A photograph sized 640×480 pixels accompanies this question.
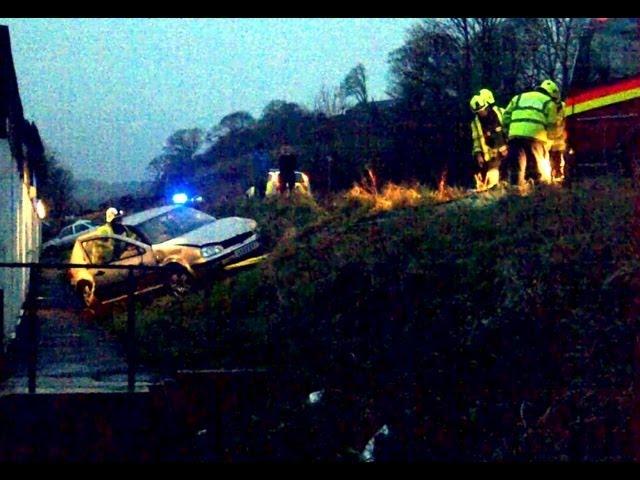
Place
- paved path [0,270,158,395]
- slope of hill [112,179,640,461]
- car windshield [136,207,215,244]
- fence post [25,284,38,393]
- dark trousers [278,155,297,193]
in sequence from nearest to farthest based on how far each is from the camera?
slope of hill [112,179,640,461] → fence post [25,284,38,393] → paved path [0,270,158,395] → car windshield [136,207,215,244] → dark trousers [278,155,297,193]

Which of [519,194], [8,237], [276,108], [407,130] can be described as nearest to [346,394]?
[519,194]

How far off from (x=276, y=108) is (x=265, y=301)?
38.1ft

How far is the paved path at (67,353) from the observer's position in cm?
988

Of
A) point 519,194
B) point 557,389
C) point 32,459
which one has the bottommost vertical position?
point 32,459

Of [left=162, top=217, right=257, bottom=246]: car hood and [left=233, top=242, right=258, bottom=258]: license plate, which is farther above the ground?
[left=162, top=217, right=257, bottom=246]: car hood

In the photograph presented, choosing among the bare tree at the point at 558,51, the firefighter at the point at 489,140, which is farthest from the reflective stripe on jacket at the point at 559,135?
the bare tree at the point at 558,51

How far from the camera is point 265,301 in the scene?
39.3 feet

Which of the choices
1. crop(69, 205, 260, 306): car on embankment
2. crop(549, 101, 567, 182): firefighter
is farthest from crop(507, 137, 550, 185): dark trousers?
crop(69, 205, 260, 306): car on embankment

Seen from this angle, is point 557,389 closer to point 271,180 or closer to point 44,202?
point 271,180

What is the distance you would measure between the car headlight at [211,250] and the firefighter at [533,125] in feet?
13.3

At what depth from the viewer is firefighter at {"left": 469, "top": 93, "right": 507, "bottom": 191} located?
1411 cm

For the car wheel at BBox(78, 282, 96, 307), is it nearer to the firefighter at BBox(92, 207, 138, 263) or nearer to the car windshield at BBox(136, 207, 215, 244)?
the firefighter at BBox(92, 207, 138, 263)

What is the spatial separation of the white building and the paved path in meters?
0.38

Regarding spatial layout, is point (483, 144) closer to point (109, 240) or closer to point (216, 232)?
point (216, 232)
